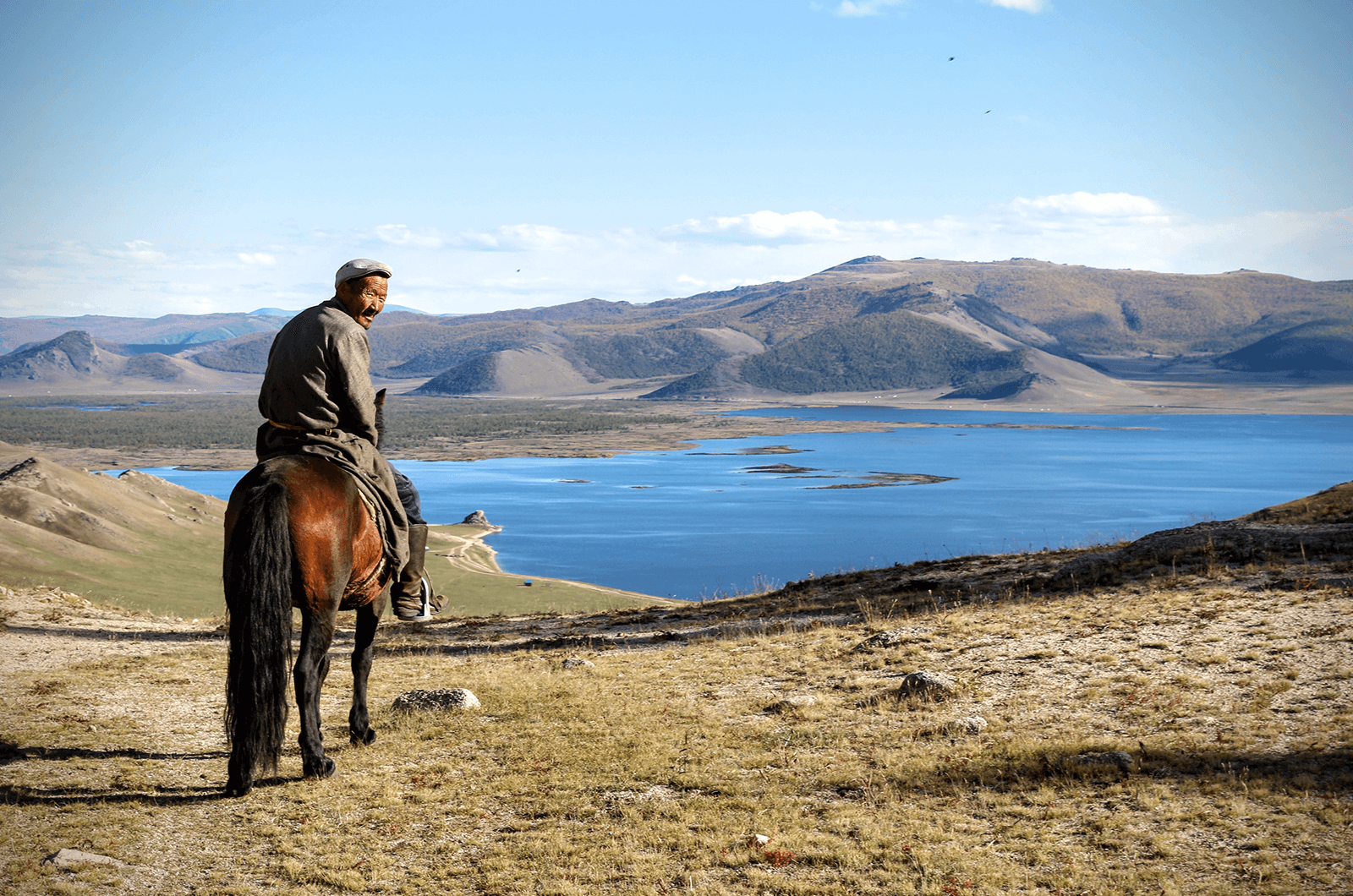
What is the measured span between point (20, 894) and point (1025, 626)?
9.48m

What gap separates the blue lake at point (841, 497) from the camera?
59031 millimetres

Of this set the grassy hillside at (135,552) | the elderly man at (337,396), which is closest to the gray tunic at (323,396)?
the elderly man at (337,396)

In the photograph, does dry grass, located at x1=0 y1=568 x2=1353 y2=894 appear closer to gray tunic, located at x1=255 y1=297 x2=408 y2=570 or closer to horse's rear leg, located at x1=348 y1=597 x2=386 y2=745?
horse's rear leg, located at x1=348 y1=597 x2=386 y2=745

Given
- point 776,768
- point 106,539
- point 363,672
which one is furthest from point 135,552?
point 776,768

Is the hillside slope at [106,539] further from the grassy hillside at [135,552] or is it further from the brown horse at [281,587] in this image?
the brown horse at [281,587]

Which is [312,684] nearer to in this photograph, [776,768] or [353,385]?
[353,385]

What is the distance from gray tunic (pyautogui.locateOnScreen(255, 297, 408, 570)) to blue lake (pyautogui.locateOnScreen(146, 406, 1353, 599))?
21537 mm

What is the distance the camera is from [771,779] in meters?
6.79

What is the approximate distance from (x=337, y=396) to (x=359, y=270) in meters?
1.06

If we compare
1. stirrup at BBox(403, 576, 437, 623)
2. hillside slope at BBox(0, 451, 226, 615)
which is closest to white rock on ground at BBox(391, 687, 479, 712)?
stirrup at BBox(403, 576, 437, 623)

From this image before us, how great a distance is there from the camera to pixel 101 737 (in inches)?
311

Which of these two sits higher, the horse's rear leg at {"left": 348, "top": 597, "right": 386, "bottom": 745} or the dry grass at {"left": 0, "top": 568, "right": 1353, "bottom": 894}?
the horse's rear leg at {"left": 348, "top": 597, "right": 386, "bottom": 745}

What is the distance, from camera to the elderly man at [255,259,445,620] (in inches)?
280

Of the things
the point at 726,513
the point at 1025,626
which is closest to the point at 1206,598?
the point at 1025,626
